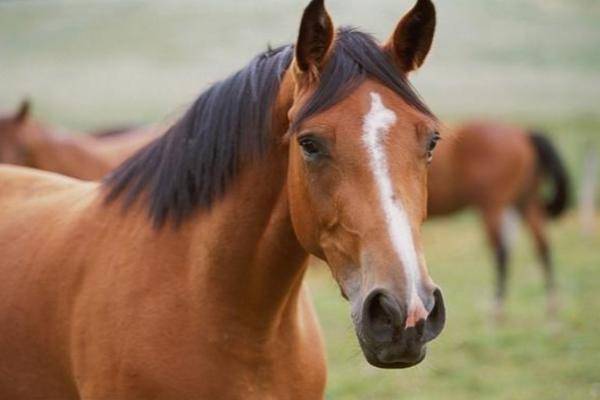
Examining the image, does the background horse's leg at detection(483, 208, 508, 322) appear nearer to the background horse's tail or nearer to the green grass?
the green grass

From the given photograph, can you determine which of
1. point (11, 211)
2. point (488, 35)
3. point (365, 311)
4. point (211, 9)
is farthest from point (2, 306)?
point (211, 9)

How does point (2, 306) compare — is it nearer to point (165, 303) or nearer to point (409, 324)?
point (165, 303)

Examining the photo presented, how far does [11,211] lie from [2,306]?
0.48 meters

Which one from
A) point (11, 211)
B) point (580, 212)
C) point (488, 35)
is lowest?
point (580, 212)

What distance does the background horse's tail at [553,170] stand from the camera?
32.0ft

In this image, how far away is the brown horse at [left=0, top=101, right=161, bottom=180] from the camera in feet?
25.6

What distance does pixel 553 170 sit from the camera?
32.4 ft

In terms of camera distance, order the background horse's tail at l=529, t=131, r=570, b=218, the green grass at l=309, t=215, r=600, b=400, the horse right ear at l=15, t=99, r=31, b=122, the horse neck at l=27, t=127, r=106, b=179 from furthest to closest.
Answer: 1. the background horse's tail at l=529, t=131, r=570, b=218
2. the horse right ear at l=15, t=99, r=31, b=122
3. the horse neck at l=27, t=127, r=106, b=179
4. the green grass at l=309, t=215, r=600, b=400

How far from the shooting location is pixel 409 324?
6.42 feet

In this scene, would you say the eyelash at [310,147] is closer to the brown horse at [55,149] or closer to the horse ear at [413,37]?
the horse ear at [413,37]

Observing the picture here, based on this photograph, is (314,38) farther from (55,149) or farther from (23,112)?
(23,112)

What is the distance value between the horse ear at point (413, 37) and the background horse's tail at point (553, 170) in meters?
7.76

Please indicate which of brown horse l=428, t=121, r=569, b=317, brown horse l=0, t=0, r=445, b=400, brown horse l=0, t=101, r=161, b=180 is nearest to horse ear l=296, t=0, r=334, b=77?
brown horse l=0, t=0, r=445, b=400

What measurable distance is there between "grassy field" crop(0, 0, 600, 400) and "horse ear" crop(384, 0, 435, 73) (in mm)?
706
